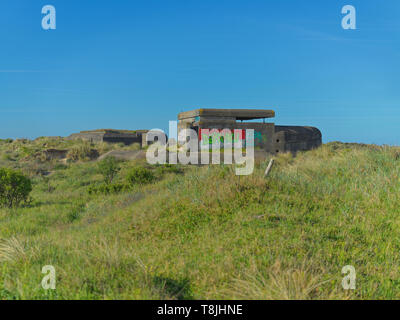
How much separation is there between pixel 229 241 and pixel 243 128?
21.6 m

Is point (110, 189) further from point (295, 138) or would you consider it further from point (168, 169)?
point (295, 138)

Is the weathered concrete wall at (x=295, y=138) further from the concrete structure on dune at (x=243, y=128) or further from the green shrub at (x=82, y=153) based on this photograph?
the green shrub at (x=82, y=153)

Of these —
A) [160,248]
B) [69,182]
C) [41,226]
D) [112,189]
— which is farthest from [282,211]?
[69,182]

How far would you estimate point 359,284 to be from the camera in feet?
18.2

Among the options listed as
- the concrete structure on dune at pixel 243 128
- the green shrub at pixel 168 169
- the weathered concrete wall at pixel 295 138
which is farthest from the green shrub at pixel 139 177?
the weathered concrete wall at pixel 295 138

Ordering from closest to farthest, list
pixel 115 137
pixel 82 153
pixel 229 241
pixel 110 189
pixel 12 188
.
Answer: pixel 229 241
pixel 12 188
pixel 110 189
pixel 82 153
pixel 115 137

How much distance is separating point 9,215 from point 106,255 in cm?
999

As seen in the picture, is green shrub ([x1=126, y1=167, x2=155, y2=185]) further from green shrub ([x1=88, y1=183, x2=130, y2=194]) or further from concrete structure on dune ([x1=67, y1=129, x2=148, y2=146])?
concrete structure on dune ([x1=67, y1=129, x2=148, y2=146])

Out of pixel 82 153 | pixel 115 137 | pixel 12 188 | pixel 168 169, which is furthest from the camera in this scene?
pixel 115 137

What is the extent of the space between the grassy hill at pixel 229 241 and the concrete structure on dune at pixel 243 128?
13.5 meters

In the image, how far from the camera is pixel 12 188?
15.4m

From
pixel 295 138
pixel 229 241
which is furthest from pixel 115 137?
pixel 229 241

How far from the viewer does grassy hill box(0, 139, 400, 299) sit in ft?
16.7

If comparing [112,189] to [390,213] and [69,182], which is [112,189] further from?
[390,213]
